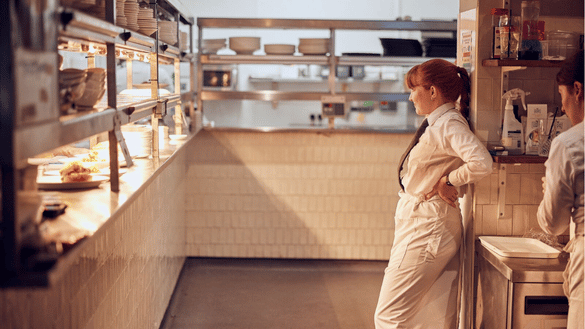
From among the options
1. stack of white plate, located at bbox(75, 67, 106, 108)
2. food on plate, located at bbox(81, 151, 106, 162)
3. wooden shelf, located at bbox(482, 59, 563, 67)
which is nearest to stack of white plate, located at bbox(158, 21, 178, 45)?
food on plate, located at bbox(81, 151, 106, 162)

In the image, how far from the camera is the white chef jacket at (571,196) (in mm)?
2273

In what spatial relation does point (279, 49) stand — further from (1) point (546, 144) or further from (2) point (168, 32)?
(1) point (546, 144)

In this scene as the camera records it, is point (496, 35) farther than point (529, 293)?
Yes

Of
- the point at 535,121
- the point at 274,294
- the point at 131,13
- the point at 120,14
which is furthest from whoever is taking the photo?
the point at 274,294

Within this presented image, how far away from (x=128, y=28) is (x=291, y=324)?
239cm

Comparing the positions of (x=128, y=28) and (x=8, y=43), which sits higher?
(x=128, y=28)

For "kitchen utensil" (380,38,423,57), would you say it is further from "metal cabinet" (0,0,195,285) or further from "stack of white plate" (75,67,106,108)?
"metal cabinet" (0,0,195,285)

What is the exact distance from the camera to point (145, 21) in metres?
2.93

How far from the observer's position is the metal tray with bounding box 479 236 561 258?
9.67 ft

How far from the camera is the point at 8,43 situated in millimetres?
1237

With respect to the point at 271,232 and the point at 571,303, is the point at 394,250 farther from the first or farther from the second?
the point at 271,232

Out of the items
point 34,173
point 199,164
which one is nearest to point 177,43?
point 199,164

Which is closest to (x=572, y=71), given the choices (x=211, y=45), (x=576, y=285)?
(x=576, y=285)

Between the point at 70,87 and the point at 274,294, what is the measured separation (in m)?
3.35
